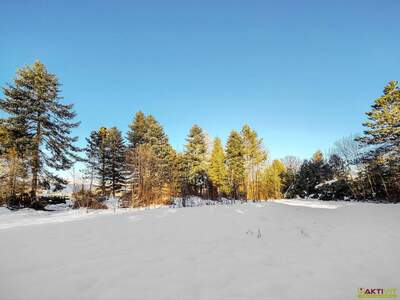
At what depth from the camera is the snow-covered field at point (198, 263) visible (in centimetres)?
198

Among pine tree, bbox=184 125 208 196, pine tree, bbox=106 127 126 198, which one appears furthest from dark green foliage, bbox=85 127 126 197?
pine tree, bbox=184 125 208 196

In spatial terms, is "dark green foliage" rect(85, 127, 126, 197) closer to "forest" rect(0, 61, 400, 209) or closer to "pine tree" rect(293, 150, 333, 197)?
"forest" rect(0, 61, 400, 209)

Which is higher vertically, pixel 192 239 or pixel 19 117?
pixel 19 117

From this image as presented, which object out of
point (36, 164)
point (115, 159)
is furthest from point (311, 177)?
point (36, 164)

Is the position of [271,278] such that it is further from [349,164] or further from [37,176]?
[349,164]

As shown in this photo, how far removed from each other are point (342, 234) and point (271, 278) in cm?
269

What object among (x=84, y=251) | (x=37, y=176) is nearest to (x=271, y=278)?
(x=84, y=251)

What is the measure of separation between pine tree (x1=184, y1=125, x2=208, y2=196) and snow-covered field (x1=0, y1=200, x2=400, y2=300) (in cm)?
2214

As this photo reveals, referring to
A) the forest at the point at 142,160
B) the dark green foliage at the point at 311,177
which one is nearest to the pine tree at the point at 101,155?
the forest at the point at 142,160

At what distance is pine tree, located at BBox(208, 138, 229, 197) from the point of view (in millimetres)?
28531

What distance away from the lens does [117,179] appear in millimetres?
25719

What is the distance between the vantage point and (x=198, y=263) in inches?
105

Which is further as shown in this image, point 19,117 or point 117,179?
point 117,179

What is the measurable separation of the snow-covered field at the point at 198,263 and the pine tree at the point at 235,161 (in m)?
22.8
